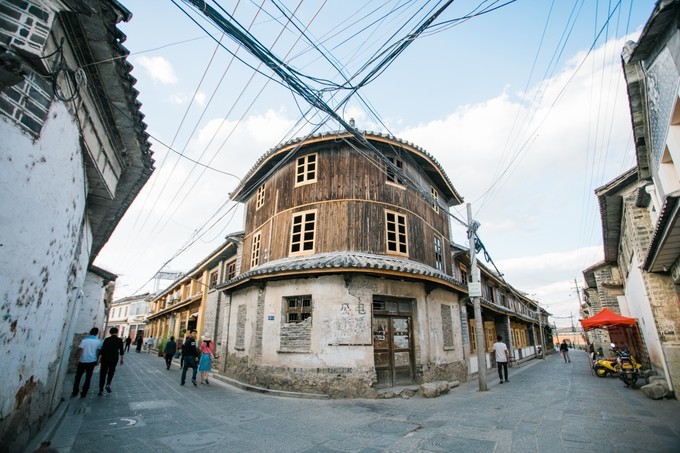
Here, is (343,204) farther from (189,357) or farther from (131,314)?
(131,314)

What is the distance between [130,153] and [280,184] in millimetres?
7959

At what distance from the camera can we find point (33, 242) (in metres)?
3.67

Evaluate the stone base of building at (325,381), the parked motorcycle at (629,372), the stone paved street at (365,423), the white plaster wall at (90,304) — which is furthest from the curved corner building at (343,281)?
the white plaster wall at (90,304)

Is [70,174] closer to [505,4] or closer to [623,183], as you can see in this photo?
[505,4]

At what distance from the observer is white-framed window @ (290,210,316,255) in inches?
477

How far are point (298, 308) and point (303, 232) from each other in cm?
301

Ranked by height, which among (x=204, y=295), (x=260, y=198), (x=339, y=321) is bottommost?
(x=339, y=321)

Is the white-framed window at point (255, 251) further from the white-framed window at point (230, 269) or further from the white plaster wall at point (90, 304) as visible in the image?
the white plaster wall at point (90, 304)

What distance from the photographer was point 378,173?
12875mm

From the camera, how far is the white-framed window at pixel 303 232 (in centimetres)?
1211

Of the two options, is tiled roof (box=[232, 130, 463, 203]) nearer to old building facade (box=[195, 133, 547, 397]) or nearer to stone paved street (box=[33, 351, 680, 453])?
old building facade (box=[195, 133, 547, 397])

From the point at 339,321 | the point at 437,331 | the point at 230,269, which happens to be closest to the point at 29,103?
the point at 339,321

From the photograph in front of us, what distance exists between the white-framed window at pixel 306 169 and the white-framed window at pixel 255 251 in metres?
3.28

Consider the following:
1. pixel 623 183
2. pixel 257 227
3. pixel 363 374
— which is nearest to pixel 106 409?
pixel 363 374
